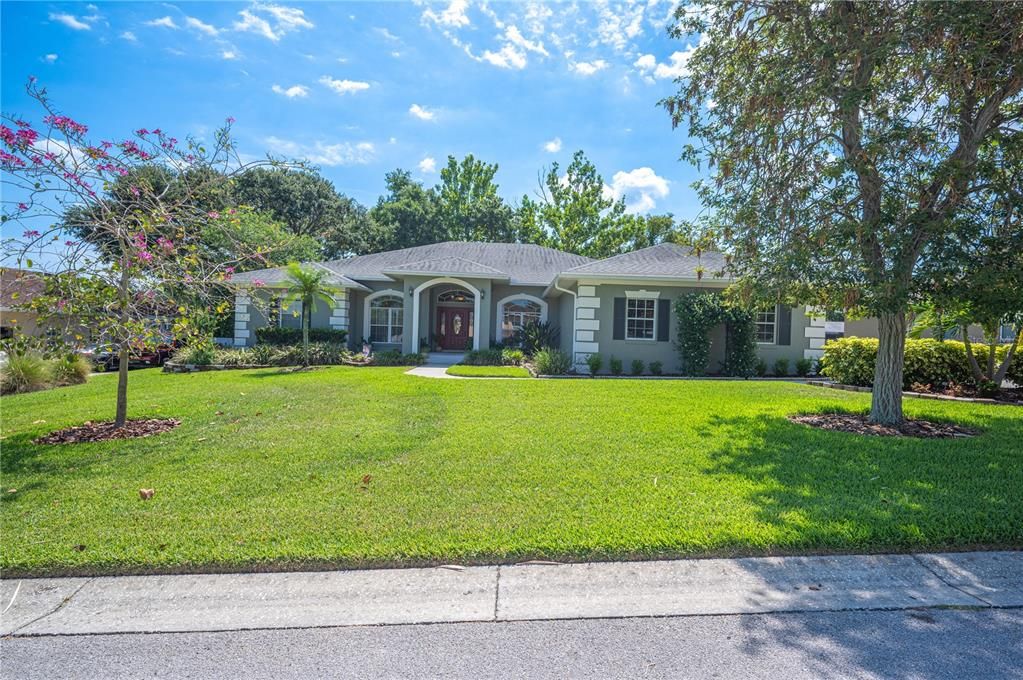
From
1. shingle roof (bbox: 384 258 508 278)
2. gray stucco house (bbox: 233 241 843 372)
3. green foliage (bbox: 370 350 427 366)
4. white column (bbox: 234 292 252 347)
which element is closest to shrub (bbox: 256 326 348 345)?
gray stucco house (bbox: 233 241 843 372)

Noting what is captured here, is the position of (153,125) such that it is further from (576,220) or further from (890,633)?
(576,220)

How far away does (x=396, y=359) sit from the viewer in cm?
1722

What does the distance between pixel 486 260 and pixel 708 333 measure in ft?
36.9

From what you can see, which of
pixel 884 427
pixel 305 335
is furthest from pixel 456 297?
pixel 884 427

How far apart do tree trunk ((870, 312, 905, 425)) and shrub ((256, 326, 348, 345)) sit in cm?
1604

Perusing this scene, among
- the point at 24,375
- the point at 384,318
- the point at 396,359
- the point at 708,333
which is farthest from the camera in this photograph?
the point at 384,318

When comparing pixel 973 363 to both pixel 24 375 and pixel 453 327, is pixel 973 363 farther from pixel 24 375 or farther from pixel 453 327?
pixel 24 375

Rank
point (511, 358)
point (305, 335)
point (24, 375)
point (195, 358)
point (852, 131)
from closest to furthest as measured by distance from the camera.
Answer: point (852, 131) < point (24, 375) < point (305, 335) < point (195, 358) < point (511, 358)

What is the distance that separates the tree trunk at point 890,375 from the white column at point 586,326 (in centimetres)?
797

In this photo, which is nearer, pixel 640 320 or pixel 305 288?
pixel 640 320

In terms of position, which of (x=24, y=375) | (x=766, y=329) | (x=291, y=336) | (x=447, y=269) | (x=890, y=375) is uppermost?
(x=447, y=269)

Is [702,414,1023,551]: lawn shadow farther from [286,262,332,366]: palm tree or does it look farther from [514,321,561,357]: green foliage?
[286,262,332,366]: palm tree

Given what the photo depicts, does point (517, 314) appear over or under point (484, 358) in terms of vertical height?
over

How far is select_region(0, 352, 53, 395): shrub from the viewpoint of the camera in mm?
13000
